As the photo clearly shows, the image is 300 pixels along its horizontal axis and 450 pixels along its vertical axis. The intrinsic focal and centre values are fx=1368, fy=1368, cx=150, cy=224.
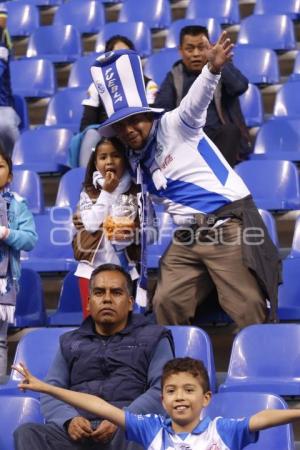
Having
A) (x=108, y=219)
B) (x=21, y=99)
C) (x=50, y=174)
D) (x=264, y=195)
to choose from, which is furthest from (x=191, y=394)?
(x=21, y=99)

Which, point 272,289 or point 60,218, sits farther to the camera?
point 60,218

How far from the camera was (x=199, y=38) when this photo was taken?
711 centimetres

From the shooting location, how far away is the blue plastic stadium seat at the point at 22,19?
10.2m

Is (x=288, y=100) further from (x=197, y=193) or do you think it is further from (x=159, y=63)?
(x=197, y=193)

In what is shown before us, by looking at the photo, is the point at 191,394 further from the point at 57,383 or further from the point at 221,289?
the point at 221,289

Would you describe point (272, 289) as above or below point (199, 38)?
below

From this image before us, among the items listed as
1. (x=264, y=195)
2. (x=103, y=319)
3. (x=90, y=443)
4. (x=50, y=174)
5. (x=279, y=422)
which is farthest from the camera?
(x=50, y=174)

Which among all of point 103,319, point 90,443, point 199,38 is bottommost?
point 90,443

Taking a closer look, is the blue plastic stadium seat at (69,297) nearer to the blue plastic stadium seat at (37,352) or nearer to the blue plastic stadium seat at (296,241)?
the blue plastic stadium seat at (37,352)

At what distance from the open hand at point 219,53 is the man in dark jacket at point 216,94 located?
1561 millimetres

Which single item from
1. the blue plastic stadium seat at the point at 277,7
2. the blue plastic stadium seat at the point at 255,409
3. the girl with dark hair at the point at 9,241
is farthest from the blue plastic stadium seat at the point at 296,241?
the blue plastic stadium seat at the point at 277,7

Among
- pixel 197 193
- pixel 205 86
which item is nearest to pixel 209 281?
pixel 197 193

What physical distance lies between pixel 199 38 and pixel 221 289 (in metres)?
1.87

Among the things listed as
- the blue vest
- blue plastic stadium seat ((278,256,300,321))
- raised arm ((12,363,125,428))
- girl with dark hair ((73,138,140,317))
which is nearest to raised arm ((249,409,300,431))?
raised arm ((12,363,125,428))
